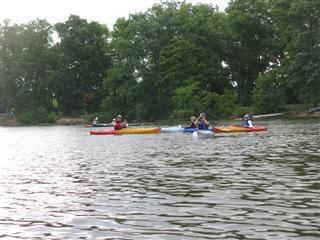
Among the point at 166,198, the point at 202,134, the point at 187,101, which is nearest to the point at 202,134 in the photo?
the point at 202,134

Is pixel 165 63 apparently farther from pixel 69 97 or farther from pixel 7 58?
pixel 7 58

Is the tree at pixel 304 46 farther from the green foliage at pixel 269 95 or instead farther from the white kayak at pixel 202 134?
the white kayak at pixel 202 134

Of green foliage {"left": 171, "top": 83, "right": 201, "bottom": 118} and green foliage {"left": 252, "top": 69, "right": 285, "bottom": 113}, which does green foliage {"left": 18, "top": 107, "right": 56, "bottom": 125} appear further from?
green foliage {"left": 252, "top": 69, "right": 285, "bottom": 113}

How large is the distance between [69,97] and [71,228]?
270ft

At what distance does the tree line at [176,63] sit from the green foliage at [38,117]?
4.90 meters

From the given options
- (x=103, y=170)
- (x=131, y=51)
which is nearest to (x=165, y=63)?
(x=131, y=51)

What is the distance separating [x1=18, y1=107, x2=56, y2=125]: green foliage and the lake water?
215ft

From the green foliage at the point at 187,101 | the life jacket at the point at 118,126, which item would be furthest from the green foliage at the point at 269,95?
the life jacket at the point at 118,126

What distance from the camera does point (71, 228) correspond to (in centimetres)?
866

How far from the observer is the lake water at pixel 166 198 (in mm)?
8297

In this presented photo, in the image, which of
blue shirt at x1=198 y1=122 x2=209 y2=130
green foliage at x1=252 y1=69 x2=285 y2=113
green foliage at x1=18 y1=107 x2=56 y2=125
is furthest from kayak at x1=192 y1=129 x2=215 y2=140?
green foliage at x1=18 y1=107 x2=56 y2=125

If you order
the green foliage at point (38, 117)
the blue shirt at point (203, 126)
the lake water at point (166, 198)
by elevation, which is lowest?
the lake water at point (166, 198)

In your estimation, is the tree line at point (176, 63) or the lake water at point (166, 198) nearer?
the lake water at point (166, 198)

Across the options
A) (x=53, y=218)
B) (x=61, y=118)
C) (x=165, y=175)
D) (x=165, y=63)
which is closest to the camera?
(x=53, y=218)
